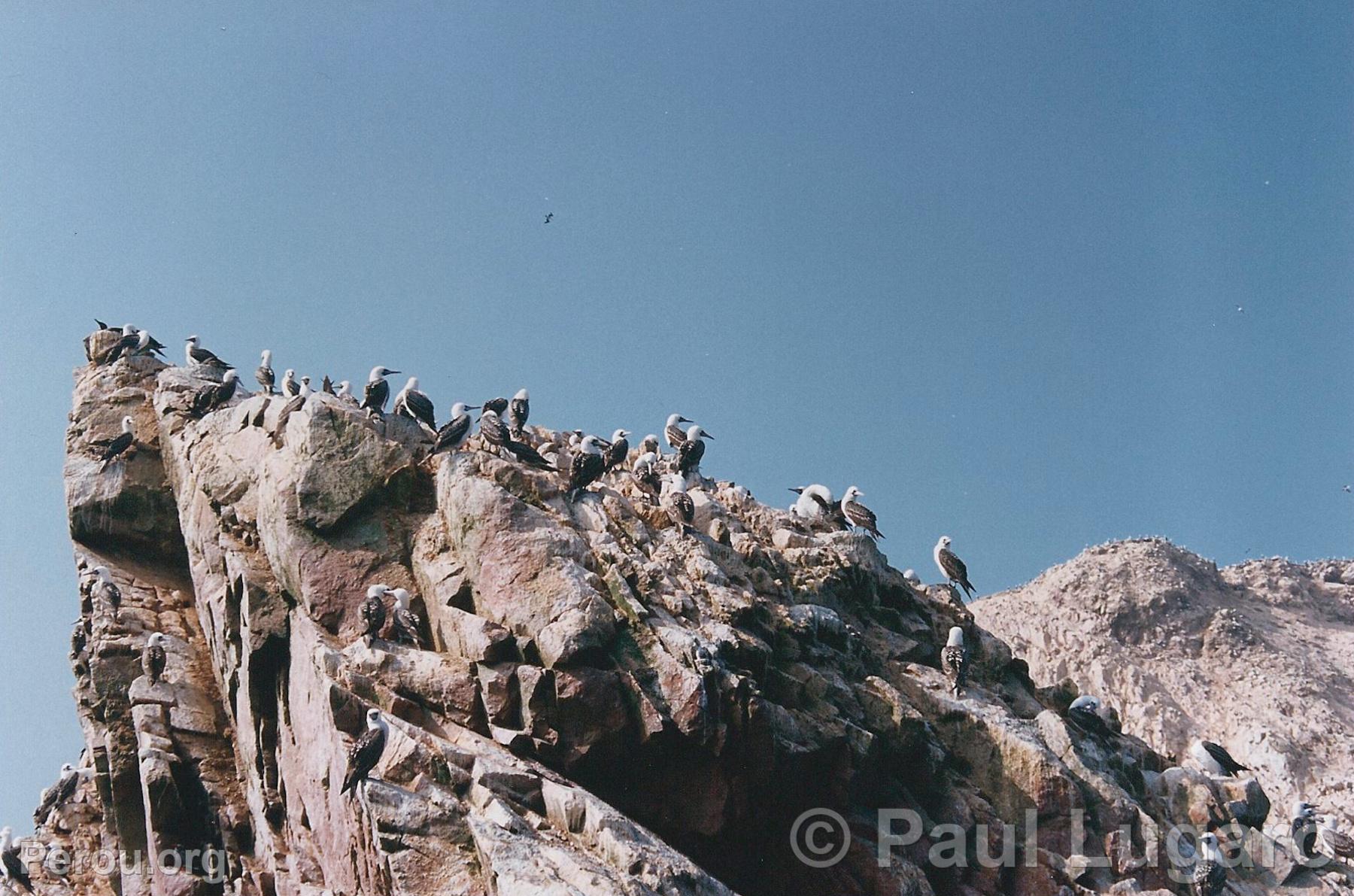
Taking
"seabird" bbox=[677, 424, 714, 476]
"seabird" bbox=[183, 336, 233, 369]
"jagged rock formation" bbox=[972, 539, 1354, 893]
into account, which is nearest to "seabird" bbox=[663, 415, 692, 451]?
"seabird" bbox=[677, 424, 714, 476]

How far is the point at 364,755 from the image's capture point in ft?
49.3

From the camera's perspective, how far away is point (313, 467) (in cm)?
2039

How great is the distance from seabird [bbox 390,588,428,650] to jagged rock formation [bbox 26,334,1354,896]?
24 cm

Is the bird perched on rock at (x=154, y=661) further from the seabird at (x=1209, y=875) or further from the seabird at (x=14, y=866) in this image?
the seabird at (x=1209, y=875)

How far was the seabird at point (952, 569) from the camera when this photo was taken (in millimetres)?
25406

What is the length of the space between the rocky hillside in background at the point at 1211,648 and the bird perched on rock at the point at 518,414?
89.7 feet

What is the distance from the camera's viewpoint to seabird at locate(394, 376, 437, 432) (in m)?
21.3

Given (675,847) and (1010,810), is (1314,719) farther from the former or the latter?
(675,847)

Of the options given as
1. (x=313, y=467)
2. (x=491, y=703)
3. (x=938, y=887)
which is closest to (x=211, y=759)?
(x=313, y=467)

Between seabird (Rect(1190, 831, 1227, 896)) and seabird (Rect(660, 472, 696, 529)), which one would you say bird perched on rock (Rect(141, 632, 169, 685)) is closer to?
seabird (Rect(660, 472, 696, 529))

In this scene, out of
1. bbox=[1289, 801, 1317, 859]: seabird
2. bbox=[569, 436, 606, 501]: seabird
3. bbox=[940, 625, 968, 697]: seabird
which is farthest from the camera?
bbox=[1289, 801, 1317, 859]: seabird

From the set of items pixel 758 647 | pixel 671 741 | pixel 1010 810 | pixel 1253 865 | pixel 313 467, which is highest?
pixel 313 467

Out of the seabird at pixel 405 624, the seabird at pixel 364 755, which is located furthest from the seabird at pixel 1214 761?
the seabird at pixel 364 755

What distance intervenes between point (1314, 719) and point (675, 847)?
31814 millimetres
